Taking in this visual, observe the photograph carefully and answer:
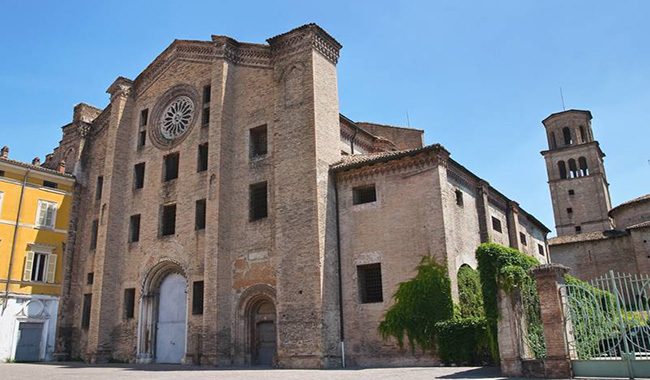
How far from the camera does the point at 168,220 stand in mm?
24000

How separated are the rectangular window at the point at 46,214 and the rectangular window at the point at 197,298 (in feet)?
34.7

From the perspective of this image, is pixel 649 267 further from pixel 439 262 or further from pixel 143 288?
pixel 143 288

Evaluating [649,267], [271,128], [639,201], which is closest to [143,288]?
[271,128]

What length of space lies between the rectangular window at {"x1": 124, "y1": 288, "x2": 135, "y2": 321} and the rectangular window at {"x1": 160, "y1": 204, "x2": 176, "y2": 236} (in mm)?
3223

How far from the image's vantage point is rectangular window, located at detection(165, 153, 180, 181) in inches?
967

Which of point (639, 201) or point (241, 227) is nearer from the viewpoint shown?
point (241, 227)

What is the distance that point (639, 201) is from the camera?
36406mm

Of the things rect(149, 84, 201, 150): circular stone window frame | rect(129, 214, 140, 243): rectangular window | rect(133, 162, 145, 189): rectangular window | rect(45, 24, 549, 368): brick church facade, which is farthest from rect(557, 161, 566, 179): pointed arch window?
rect(129, 214, 140, 243): rectangular window

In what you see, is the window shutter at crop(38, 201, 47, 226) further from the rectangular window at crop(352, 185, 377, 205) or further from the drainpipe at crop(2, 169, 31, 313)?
the rectangular window at crop(352, 185, 377, 205)

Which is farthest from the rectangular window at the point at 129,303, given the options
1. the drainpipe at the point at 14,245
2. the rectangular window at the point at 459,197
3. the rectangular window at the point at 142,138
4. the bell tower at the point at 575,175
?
the bell tower at the point at 575,175

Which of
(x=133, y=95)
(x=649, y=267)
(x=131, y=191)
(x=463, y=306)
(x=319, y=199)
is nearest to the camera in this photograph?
(x=463, y=306)

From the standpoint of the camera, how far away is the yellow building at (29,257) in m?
24.4

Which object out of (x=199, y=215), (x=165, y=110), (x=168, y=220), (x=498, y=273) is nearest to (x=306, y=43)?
(x=199, y=215)

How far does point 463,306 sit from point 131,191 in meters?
16.9
